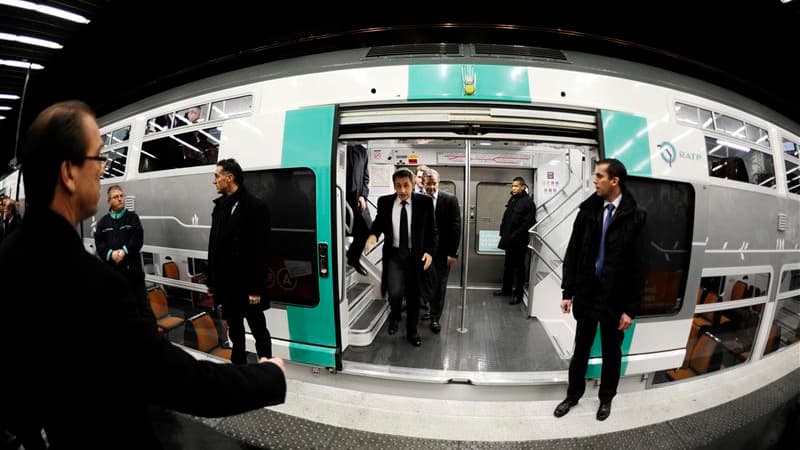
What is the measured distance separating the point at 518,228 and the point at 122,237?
4.92 m

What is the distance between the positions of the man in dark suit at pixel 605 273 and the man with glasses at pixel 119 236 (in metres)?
4.30

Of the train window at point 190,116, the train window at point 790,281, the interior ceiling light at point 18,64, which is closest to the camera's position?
the train window at point 190,116

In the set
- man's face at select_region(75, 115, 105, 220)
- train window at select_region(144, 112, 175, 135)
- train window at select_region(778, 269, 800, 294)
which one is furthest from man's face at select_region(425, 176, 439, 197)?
train window at select_region(778, 269, 800, 294)

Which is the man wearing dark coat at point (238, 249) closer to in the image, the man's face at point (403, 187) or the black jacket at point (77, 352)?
the man's face at point (403, 187)

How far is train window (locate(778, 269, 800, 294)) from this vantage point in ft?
9.86

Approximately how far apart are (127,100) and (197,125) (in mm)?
2771

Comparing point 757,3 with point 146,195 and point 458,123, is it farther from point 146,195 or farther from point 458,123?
point 146,195

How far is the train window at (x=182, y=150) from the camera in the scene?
2615mm

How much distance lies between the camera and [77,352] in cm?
59

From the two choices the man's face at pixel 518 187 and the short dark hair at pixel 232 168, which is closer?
the short dark hair at pixel 232 168

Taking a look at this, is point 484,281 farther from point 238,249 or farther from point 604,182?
point 238,249

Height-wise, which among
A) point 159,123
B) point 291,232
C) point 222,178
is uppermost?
point 159,123

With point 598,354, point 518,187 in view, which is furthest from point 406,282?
point 518,187

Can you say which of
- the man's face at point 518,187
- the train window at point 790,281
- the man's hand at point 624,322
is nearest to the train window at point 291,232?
the man's hand at point 624,322
